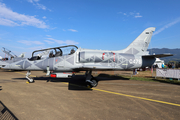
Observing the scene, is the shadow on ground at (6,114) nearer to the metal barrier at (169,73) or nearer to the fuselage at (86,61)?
the fuselage at (86,61)

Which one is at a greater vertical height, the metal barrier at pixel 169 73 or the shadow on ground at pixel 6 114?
the metal barrier at pixel 169 73

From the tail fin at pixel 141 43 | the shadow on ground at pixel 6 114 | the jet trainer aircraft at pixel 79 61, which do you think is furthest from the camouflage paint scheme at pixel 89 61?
the shadow on ground at pixel 6 114

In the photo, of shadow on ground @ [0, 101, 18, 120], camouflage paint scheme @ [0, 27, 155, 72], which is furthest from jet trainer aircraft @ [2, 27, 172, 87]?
shadow on ground @ [0, 101, 18, 120]

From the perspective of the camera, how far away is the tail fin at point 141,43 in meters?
11.9

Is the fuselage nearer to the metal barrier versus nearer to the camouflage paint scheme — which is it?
the camouflage paint scheme

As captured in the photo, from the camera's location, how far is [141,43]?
39.5 ft

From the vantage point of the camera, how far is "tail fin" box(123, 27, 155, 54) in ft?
39.1

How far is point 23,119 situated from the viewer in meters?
3.94

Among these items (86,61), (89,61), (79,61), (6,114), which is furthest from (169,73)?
(6,114)

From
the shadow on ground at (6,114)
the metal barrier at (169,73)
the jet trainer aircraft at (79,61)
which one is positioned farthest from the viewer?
the metal barrier at (169,73)

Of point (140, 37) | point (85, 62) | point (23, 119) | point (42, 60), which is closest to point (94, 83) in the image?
point (85, 62)

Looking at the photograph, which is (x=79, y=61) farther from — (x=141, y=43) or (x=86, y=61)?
(x=141, y=43)

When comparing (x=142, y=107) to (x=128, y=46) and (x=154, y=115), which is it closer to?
(x=154, y=115)

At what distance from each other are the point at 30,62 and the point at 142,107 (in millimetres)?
10826
